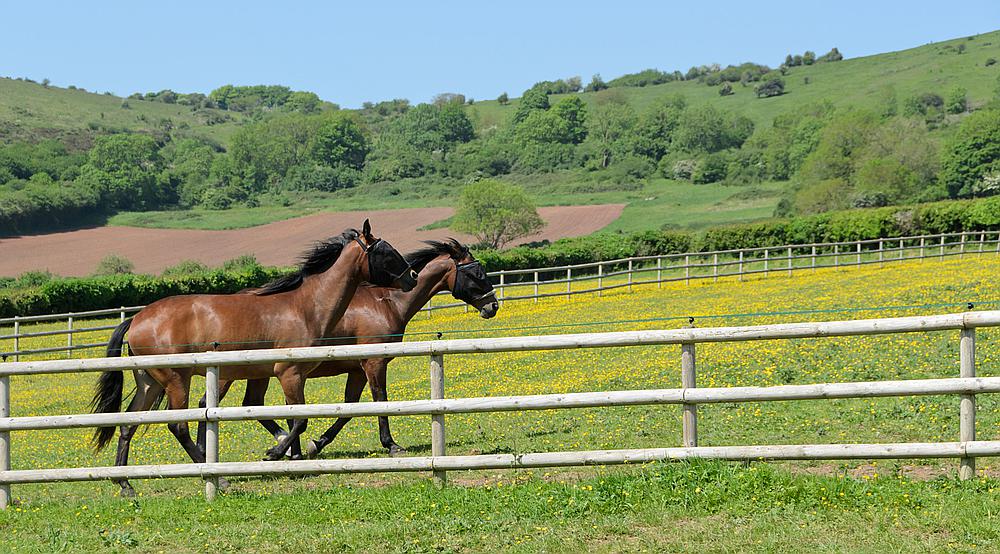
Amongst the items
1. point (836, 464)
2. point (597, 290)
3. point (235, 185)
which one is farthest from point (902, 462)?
point (235, 185)

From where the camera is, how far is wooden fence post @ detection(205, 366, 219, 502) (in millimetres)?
8758

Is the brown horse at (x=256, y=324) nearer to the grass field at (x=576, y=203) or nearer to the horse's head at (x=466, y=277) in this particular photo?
the horse's head at (x=466, y=277)

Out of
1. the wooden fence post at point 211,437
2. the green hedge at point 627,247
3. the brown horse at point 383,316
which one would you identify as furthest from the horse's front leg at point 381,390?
the green hedge at point 627,247

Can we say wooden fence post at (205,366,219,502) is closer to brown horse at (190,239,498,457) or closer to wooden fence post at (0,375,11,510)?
brown horse at (190,239,498,457)

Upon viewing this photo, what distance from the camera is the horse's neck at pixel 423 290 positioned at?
13141 mm

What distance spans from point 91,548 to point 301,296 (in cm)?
416

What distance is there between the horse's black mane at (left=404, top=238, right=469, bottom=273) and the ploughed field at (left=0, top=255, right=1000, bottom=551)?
6.92 ft

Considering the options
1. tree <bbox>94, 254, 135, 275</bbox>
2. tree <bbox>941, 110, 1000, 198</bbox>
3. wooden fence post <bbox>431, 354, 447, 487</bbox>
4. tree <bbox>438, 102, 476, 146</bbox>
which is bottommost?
tree <bbox>94, 254, 135, 275</bbox>

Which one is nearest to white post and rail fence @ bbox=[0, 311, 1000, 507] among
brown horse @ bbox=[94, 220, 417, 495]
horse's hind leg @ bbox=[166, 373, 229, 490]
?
horse's hind leg @ bbox=[166, 373, 229, 490]

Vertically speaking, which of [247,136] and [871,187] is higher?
[247,136]

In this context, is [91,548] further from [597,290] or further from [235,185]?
[235,185]

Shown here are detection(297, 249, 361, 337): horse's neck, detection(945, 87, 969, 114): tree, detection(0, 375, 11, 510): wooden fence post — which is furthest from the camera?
detection(945, 87, 969, 114): tree

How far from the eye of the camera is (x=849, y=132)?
101 meters

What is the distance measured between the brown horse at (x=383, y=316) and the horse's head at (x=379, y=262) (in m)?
0.71
